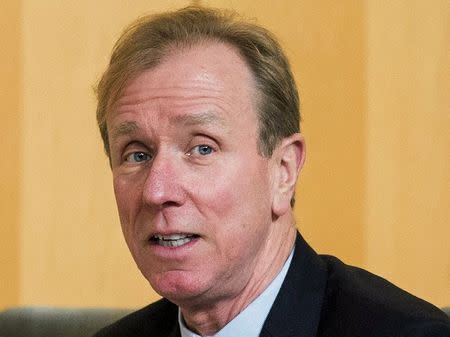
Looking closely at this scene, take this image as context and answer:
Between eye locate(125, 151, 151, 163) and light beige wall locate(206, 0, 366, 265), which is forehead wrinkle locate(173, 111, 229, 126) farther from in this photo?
light beige wall locate(206, 0, 366, 265)

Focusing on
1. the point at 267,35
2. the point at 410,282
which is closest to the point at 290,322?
the point at 267,35

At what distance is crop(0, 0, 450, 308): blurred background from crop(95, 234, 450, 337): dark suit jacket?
2.98 feet

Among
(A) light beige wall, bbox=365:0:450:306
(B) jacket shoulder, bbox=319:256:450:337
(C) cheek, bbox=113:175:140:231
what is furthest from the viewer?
(A) light beige wall, bbox=365:0:450:306

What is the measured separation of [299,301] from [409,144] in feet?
3.57

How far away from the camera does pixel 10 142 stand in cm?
289

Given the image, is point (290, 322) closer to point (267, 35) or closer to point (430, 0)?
point (267, 35)

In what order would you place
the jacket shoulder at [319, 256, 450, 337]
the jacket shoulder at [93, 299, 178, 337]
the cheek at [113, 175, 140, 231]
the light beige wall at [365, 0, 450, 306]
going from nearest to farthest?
the jacket shoulder at [319, 256, 450, 337] → the cheek at [113, 175, 140, 231] → the jacket shoulder at [93, 299, 178, 337] → the light beige wall at [365, 0, 450, 306]

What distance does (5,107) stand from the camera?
9.49ft

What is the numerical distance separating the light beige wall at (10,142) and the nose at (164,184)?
48.3 inches

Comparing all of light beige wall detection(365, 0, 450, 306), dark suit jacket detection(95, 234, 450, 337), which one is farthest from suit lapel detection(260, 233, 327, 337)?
light beige wall detection(365, 0, 450, 306)

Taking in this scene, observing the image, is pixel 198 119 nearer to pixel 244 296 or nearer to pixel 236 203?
pixel 236 203

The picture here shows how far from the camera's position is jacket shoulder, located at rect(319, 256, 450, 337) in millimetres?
1646

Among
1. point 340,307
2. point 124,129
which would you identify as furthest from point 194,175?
point 340,307

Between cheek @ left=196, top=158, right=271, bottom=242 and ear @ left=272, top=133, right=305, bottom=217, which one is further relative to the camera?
ear @ left=272, top=133, right=305, bottom=217
